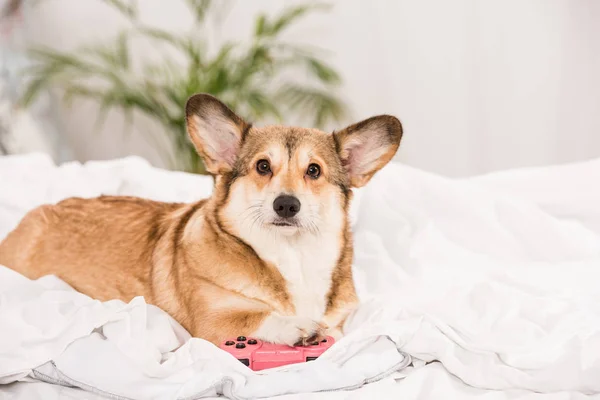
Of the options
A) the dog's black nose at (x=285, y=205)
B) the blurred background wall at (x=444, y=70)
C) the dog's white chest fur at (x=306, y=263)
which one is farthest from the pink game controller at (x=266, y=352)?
the blurred background wall at (x=444, y=70)

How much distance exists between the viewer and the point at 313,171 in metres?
1.57

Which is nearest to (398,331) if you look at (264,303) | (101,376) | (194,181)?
(264,303)

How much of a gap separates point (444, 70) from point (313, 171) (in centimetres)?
261

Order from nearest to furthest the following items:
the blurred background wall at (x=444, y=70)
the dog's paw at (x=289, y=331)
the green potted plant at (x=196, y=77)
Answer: the dog's paw at (x=289, y=331), the green potted plant at (x=196, y=77), the blurred background wall at (x=444, y=70)

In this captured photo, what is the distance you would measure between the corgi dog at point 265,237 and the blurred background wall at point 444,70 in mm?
2384

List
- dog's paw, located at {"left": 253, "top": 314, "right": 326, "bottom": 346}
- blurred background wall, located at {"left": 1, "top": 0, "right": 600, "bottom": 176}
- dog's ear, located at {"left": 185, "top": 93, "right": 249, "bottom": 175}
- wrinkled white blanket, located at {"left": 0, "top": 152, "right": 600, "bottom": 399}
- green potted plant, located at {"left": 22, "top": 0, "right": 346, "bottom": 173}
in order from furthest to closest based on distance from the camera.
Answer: blurred background wall, located at {"left": 1, "top": 0, "right": 600, "bottom": 176} → green potted plant, located at {"left": 22, "top": 0, "right": 346, "bottom": 173} → dog's ear, located at {"left": 185, "top": 93, "right": 249, "bottom": 175} → dog's paw, located at {"left": 253, "top": 314, "right": 326, "bottom": 346} → wrinkled white blanket, located at {"left": 0, "top": 152, "right": 600, "bottom": 399}

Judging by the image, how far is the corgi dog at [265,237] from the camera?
5.02 ft

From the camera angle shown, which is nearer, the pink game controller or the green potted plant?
the pink game controller

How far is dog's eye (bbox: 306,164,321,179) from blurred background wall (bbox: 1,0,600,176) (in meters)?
2.45

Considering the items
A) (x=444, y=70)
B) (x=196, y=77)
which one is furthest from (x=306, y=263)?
(x=444, y=70)

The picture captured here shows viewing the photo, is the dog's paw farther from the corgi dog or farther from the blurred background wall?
the blurred background wall

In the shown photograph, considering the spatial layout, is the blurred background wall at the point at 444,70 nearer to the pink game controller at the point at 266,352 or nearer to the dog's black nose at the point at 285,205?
the dog's black nose at the point at 285,205

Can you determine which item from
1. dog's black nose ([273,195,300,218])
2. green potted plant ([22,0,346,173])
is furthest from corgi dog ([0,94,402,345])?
green potted plant ([22,0,346,173])

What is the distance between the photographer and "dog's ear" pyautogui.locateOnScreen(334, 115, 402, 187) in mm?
1596
